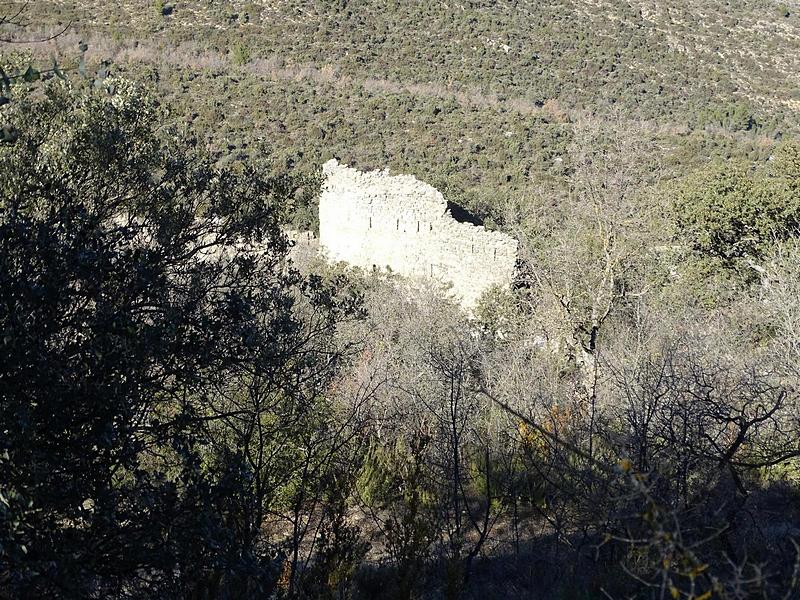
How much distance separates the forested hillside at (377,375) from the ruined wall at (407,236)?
0.63 meters

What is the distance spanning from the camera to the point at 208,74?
28562 millimetres

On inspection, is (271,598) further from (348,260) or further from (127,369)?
(348,260)

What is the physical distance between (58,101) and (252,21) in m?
30.0

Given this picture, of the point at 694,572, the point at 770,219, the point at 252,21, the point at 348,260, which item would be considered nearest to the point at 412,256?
the point at 348,260

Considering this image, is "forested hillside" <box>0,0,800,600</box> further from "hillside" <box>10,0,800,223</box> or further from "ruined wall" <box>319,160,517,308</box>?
"ruined wall" <box>319,160,517,308</box>

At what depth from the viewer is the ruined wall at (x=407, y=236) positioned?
14516 mm

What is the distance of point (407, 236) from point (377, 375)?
787cm

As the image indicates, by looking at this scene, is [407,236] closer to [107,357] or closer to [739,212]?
[739,212]

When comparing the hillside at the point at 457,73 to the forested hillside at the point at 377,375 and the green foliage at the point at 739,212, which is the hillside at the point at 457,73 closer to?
the forested hillside at the point at 377,375

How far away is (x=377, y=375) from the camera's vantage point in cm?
832

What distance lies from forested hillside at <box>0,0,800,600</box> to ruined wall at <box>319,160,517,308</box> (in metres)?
0.63

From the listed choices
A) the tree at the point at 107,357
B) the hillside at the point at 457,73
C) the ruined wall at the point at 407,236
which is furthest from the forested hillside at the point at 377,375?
the ruined wall at the point at 407,236

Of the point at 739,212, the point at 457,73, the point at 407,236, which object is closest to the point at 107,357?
the point at 739,212

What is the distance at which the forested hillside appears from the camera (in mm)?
3000
